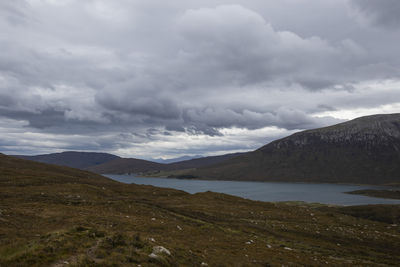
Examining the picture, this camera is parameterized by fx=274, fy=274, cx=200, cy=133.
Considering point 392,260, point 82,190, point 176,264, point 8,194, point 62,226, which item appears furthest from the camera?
point 82,190

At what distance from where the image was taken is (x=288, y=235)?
4469 cm

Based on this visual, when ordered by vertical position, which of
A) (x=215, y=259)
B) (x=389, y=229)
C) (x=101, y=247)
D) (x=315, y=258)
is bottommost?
(x=389, y=229)

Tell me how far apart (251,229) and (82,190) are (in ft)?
129

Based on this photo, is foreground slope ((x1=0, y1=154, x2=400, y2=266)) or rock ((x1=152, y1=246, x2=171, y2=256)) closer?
foreground slope ((x1=0, y1=154, x2=400, y2=266))

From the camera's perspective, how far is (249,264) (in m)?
23.4

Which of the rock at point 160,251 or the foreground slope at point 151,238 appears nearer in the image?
the foreground slope at point 151,238

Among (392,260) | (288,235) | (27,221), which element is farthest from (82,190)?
(392,260)

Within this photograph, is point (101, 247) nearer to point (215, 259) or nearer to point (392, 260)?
point (215, 259)

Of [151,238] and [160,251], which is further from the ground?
[160,251]

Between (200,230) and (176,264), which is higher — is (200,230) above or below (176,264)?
below

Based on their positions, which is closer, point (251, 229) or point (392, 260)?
point (392, 260)

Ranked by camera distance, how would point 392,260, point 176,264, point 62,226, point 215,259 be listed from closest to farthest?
point 176,264 < point 215,259 < point 62,226 < point 392,260

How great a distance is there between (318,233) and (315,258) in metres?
20.8

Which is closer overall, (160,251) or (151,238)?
(160,251)
